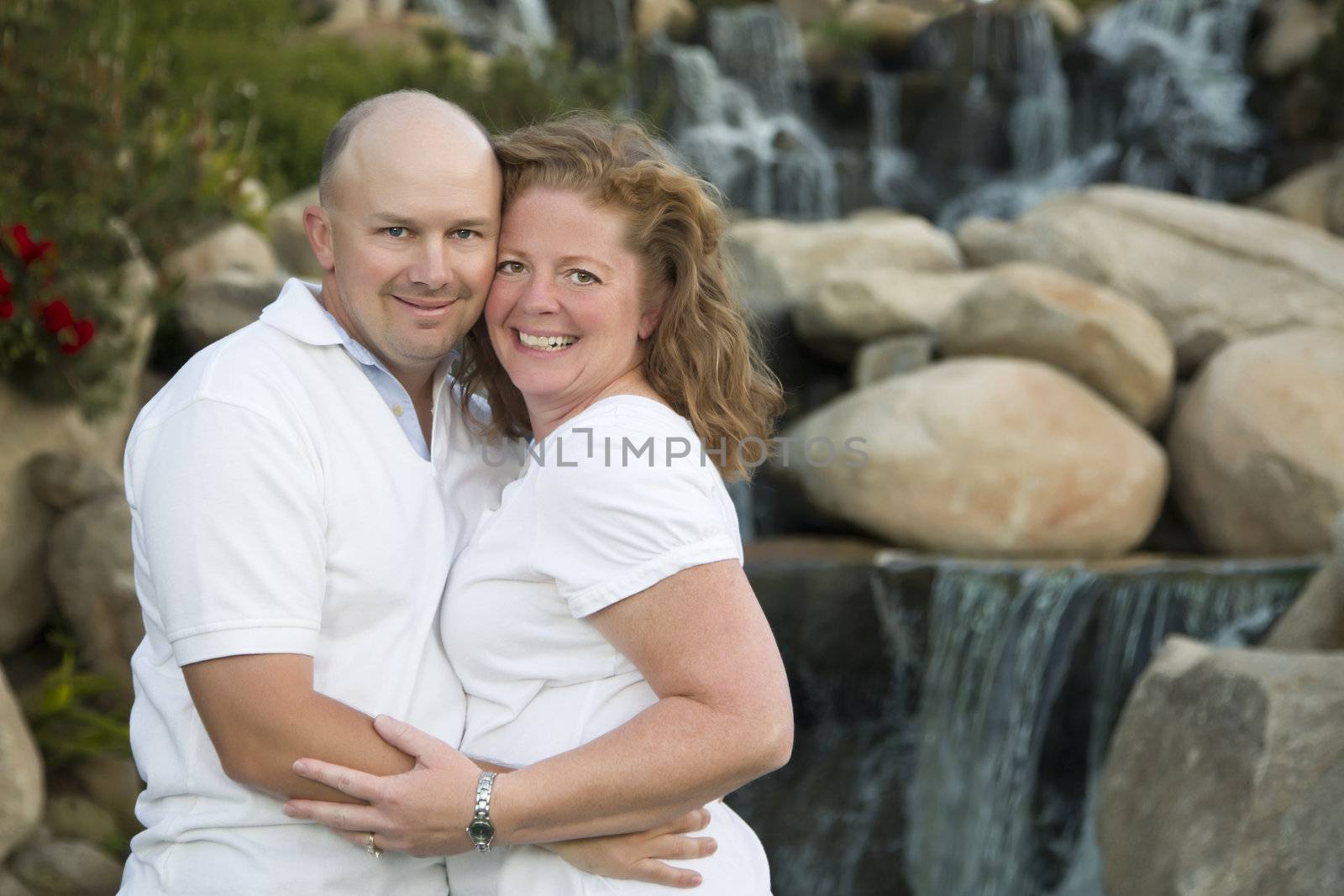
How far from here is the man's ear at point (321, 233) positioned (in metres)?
2.18

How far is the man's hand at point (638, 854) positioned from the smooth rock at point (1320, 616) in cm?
359

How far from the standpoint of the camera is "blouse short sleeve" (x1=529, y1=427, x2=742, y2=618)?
1868mm

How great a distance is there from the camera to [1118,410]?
7.28 metres

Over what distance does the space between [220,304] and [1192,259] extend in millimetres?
5798

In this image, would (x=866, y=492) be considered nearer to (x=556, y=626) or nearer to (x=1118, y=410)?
(x=1118, y=410)

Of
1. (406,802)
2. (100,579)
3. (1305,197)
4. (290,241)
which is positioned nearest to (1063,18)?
(1305,197)

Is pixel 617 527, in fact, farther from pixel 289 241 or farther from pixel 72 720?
pixel 289 241

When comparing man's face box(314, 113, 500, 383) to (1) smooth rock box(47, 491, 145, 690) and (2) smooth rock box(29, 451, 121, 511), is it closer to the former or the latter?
(1) smooth rock box(47, 491, 145, 690)

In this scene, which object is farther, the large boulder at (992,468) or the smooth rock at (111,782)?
the large boulder at (992,468)

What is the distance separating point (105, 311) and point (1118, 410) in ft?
16.5

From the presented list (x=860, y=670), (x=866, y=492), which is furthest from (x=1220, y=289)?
(x=860, y=670)

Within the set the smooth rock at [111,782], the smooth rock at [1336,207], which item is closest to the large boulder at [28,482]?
the smooth rock at [111,782]

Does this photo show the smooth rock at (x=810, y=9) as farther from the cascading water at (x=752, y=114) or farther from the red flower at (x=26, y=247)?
the red flower at (x=26, y=247)

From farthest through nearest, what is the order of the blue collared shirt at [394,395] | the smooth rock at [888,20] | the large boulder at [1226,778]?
the smooth rock at [888,20], the large boulder at [1226,778], the blue collared shirt at [394,395]
